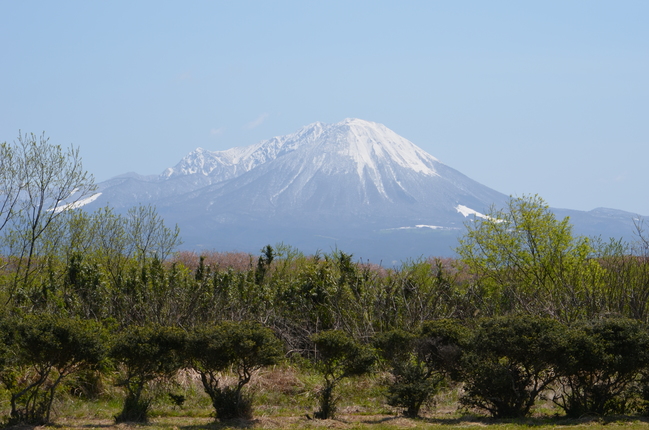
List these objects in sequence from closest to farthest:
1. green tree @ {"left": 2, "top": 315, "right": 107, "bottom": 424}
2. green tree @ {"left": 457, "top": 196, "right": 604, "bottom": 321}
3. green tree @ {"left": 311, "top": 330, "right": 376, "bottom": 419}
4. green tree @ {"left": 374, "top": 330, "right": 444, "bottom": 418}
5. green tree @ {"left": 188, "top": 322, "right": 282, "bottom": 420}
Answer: green tree @ {"left": 2, "top": 315, "right": 107, "bottom": 424}
green tree @ {"left": 188, "top": 322, "right": 282, "bottom": 420}
green tree @ {"left": 311, "top": 330, "right": 376, "bottom": 419}
green tree @ {"left": 374, "top": 330, "right": 444, "bottom": 418}
green tree @ {"left": 457, "top": 196, "right": 604, "bottom": 321}

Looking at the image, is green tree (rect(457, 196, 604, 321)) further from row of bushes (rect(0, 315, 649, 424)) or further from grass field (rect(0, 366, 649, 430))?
row of bushes (rect(0, 315, 649, 424))

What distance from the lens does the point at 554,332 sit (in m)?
11.8

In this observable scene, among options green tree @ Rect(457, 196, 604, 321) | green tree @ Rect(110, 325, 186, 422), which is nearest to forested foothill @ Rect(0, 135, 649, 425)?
green tree @ Rect(110, 325, 186, 422)

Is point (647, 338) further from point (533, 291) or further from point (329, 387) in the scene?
point (533, 291)

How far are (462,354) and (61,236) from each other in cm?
2212

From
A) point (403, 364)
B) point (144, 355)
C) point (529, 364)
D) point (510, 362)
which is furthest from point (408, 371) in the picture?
point (144, 355)

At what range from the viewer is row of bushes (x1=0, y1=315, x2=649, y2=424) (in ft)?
37.6

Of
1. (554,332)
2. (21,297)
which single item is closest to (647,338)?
(554,332)

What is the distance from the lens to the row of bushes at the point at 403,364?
11453 millimetres

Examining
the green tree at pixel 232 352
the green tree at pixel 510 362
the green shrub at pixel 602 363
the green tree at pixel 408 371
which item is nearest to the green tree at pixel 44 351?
the green tree at pixel 232 352

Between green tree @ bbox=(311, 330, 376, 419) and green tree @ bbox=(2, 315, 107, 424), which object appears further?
green tree @ bbox=(311, 330, 376, 419)

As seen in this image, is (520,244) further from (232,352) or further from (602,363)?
(232,352)

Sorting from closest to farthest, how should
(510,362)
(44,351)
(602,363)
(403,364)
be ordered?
(44,351)
(602,363)
(510,362)
(403,364)

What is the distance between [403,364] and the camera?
1291cm
